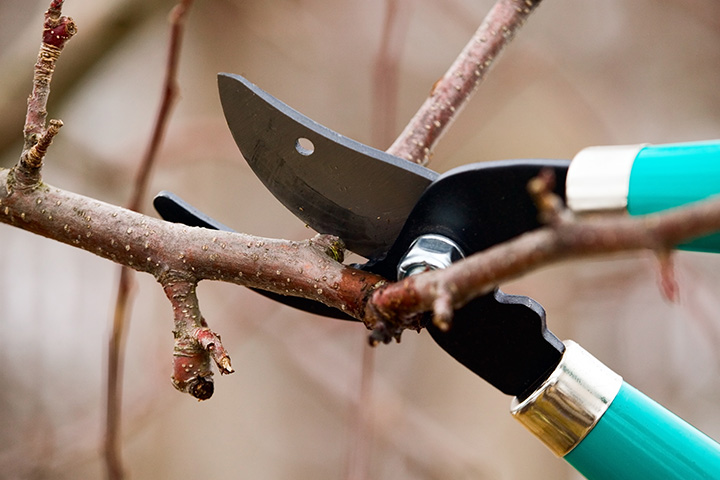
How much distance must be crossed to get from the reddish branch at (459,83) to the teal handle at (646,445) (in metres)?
0.27

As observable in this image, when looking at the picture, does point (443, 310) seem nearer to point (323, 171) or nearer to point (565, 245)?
point (565, 245)

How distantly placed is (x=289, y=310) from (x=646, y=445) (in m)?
A: 1.12

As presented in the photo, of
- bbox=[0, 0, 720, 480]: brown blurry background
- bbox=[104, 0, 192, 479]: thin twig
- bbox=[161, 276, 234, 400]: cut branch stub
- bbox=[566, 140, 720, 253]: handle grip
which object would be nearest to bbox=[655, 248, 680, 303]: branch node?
bbox=[566, 140, 720, 253]: handle grip

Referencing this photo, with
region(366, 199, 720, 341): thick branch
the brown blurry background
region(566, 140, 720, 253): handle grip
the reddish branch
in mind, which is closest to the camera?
region(366, 199, 720, 341): thick branch

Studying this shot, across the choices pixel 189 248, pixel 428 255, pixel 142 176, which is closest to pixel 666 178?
pixel 428 255

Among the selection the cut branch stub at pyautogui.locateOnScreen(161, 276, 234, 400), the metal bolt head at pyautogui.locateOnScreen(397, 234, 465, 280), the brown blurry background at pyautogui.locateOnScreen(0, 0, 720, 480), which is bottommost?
the cut branch stub at pyautogui.locateOnScreen(161, 276, 234, 400)

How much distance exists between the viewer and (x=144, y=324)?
152cm

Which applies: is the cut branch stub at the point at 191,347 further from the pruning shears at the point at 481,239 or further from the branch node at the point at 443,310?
the branch node at the point at 443,310

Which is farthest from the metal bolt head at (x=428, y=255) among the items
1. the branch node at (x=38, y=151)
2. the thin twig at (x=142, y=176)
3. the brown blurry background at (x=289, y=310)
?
the brown blurry background at (x=289, y=310)

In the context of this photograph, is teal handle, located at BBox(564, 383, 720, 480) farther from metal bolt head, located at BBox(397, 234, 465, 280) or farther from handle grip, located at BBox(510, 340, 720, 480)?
metal bolt head, located at BBox(397, 234, 465, 280)

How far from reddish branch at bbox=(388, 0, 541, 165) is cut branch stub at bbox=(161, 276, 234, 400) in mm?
240

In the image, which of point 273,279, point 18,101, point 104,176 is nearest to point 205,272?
point 273,279

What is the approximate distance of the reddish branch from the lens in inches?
23.2

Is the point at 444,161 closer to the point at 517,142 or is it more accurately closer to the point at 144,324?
the point at 517,142
